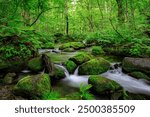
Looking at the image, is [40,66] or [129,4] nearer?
[40,66]

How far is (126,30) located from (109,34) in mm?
1354

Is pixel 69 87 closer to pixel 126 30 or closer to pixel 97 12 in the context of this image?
pixel 126 30

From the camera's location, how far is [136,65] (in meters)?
8.23

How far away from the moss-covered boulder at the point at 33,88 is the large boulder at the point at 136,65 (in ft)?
12.6

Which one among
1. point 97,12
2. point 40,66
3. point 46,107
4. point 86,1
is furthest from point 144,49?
point 86,1

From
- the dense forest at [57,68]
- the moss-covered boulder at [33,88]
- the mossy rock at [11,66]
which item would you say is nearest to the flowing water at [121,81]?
the dense forest at [57,68]

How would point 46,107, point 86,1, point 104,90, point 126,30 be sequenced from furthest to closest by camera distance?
point 86,1 < point 126,30 < point 104,90 < point 46,107

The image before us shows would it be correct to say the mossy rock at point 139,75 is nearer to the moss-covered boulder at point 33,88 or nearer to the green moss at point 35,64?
the moss-covered boulder at point 33,88

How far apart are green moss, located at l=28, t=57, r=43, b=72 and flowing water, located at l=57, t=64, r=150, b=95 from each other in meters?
1.10

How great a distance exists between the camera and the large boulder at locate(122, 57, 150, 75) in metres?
8.07

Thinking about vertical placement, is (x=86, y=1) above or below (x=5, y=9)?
above

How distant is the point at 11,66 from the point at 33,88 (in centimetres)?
260

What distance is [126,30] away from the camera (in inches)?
437

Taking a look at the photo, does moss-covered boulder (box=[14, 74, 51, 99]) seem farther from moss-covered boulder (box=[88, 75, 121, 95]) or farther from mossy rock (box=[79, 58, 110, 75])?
mossy rock (box=[79, 58, 110, 75])
